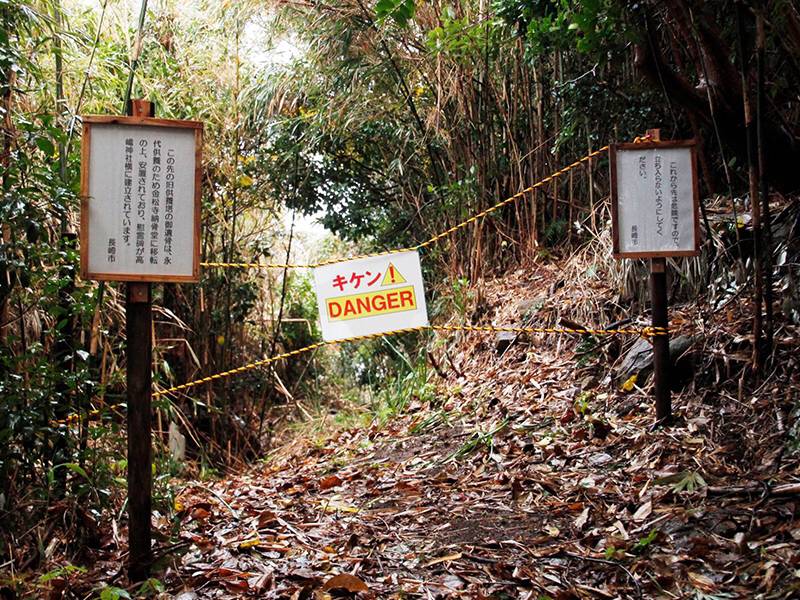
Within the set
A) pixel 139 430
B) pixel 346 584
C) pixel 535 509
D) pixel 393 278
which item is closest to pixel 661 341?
pixel 535 509

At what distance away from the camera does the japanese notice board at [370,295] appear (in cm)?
390

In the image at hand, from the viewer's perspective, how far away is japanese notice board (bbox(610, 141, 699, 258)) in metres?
3.20

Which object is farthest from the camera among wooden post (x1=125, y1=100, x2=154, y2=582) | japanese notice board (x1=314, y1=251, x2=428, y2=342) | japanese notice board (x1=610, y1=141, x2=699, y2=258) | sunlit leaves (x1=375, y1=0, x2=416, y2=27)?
japanese notice board (x1=314, y1=251, x2=428, y2=342)

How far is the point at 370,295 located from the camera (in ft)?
12.8

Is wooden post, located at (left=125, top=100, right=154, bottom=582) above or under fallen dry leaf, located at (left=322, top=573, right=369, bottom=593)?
above

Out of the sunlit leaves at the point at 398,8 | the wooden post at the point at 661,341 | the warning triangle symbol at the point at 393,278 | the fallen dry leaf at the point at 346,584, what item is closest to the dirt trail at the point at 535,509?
the fallen dry leaf at the point at 346,584

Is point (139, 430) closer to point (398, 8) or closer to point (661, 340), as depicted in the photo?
point (398, 8)

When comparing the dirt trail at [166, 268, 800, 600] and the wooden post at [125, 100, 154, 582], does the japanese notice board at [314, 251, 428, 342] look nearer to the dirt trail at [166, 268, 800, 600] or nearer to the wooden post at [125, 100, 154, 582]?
the dirt trail at [166, 268, 800, 600]

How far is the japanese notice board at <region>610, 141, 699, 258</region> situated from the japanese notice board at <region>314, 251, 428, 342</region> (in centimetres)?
112

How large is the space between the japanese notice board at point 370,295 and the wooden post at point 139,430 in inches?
61.5

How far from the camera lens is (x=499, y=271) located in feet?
19.0

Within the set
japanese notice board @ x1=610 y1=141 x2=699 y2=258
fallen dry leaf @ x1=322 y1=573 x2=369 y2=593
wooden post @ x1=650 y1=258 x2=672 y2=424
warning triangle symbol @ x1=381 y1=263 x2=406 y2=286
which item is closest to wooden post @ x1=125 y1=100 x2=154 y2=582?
fallen dry leaf @ x1=322 y1=573 x2=369 y2=593

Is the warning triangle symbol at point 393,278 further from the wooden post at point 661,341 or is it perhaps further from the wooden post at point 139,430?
the wooden post at point 139,430

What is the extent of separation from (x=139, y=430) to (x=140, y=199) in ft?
2.45
